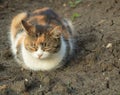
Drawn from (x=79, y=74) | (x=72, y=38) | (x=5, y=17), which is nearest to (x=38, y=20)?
(x=72, y=38)

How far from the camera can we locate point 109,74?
4895 millimetres

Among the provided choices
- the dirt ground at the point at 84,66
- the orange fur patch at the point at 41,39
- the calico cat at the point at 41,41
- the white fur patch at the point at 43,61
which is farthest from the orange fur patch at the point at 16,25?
the orange fur patch at the point at 41,39

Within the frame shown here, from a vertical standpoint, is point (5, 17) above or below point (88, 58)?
above

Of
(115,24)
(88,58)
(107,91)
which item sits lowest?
(107,91)

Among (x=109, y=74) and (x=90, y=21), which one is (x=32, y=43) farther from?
(x=90, y=21)

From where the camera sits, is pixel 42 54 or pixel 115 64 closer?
pixel 42 54

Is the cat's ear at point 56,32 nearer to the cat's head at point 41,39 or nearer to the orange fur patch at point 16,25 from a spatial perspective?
the cat's head at point 41,39

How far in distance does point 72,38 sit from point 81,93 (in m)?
1.21

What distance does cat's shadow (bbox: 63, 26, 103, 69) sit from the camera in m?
5.30

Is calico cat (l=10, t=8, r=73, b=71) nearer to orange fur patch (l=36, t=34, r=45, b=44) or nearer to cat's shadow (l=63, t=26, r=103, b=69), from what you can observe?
orange fur patch (l=36, t=34, r=45, b=44)

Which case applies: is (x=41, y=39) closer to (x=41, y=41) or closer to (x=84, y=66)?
(x=41, y=41)

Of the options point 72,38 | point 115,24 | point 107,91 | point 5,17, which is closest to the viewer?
point 107,91

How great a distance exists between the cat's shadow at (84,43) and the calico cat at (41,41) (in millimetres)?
113

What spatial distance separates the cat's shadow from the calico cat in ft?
0.37
